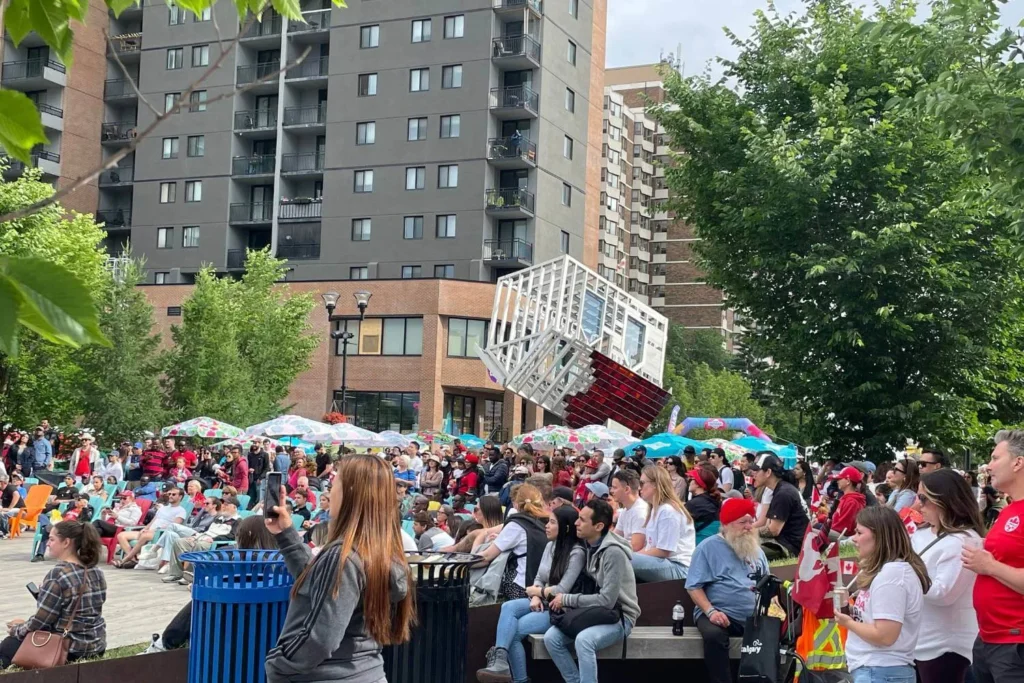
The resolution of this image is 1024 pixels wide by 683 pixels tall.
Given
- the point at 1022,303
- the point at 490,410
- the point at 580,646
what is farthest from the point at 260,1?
the point at 490,410

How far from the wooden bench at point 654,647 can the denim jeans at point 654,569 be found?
4.04 ft

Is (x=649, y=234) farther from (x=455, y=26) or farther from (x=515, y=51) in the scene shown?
(x=455, y=26)

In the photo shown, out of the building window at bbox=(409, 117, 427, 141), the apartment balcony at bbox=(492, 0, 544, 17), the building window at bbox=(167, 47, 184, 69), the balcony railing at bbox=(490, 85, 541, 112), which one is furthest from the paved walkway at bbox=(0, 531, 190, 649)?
the building window at bbox=(167, 47, 184, 69)

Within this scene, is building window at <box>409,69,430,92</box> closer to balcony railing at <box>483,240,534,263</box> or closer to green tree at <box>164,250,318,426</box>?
balcony railing at <box>483,240,534,263</box>

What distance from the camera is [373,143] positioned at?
5884 centimetres

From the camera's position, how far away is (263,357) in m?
47.3

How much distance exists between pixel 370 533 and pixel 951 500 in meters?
3.06

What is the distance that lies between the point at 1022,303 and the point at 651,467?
18.9m

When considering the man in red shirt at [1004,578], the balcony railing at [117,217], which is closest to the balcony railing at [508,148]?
the balcony railing at [117,217]

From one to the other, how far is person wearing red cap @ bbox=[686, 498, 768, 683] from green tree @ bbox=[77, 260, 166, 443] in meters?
32.1

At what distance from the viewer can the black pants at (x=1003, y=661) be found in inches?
194

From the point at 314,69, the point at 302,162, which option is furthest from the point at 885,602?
the point at 314,69

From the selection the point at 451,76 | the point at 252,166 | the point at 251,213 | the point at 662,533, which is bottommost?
the point at 662,533

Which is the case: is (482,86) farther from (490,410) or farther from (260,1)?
(260,1)
